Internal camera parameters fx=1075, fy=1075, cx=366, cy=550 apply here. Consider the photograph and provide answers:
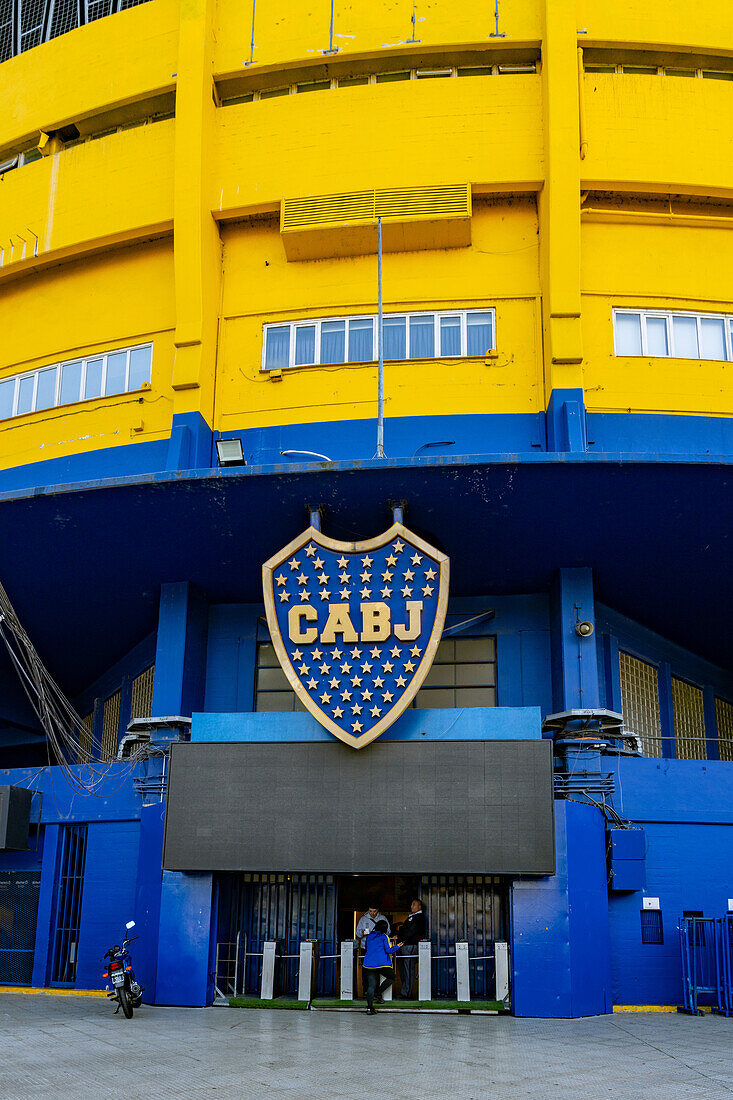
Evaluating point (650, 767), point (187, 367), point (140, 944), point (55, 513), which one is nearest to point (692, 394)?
point (650, 767)

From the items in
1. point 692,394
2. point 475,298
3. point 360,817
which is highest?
point 475,298

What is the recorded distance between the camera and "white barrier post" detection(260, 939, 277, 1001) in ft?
60.1

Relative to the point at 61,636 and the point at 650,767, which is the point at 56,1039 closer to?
the point at 650,767

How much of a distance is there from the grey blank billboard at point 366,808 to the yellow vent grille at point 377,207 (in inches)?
445

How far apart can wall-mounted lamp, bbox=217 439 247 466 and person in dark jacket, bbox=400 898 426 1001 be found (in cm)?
932

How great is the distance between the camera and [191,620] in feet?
77.5

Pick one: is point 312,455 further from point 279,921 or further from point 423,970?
point 423,970

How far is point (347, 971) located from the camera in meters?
18.2

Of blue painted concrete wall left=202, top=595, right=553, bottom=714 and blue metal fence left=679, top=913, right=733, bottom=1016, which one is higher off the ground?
blue painted concrete wall left=202, top=595, right=553, bottom=714

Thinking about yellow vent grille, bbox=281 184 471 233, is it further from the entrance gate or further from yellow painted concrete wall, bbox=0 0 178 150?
the entrance gate

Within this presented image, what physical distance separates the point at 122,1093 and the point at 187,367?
51.5 ft

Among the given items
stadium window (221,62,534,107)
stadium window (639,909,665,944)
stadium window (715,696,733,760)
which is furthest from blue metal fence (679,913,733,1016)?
stadium window (221,62,534,107)

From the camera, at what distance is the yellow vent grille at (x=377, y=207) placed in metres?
22.9

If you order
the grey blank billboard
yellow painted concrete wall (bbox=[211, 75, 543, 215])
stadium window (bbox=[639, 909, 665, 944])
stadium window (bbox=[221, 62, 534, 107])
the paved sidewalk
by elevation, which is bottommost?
the paved sidewalk
